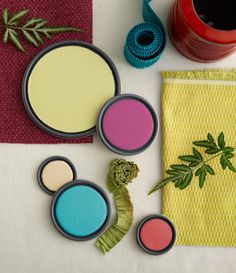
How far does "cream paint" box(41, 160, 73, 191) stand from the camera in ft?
1.93

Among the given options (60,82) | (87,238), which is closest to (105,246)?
(87,238)

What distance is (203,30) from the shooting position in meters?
0.51

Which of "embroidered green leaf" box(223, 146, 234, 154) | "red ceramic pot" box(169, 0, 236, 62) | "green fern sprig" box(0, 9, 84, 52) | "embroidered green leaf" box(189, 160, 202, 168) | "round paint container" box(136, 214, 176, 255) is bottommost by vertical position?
"round paint container" box(136, 214, 176, 255)

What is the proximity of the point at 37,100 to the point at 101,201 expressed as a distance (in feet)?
0.62

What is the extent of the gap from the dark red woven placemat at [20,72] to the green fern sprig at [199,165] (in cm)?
15

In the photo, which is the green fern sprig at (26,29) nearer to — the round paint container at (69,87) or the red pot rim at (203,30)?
Result: the round paint container at (69,87)

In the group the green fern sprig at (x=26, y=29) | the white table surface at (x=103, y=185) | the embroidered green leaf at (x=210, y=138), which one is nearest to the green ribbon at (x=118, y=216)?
→ the white table surface at (x=103, y=185)

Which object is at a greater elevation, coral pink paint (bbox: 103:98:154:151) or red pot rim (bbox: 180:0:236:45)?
red pot rim (bbox: 180:0:236:45)

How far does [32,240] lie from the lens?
59cm

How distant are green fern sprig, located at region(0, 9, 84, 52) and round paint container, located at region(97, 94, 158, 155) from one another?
0.14 meters

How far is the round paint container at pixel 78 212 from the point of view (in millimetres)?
583

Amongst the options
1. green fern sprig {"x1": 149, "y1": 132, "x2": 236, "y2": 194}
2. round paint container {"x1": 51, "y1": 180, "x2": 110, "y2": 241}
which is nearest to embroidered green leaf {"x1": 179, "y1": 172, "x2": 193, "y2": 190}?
green fern sprig {"x1": 149, "y1": 132, "x2": 236, "y2": 194}

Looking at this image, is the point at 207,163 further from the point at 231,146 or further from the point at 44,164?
the point at 44,164

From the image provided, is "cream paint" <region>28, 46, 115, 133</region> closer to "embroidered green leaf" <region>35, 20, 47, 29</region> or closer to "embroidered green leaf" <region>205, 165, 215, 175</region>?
"embroidered green leaf" <region>35, 20, 47, 29</region>
